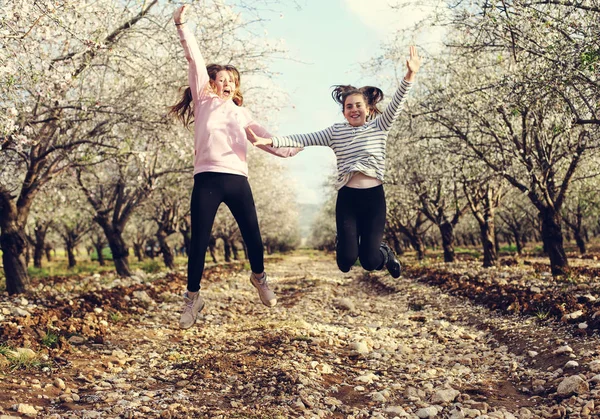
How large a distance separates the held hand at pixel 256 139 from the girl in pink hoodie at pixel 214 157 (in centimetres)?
8

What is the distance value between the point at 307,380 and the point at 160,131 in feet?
30.0

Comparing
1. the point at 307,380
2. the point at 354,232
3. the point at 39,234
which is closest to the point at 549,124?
the point at 354,232

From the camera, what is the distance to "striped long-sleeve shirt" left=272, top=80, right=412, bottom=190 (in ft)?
21.4

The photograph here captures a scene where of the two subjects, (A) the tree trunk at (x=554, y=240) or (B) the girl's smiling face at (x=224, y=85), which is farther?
(A) the tree trunk at (x=554, y=240)

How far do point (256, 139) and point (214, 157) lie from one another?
21.9 inches

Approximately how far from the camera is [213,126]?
19.3 ft

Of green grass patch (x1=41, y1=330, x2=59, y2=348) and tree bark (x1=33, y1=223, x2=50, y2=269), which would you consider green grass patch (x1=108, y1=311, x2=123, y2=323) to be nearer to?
green grass patch (x1=41, y1=330, x2=59, y2=348)

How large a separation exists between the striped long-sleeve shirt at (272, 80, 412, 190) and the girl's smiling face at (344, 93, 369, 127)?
0.31 ft

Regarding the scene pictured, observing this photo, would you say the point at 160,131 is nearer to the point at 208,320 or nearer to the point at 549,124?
the point at 208,320

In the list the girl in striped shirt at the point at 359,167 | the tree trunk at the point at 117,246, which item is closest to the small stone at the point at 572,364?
Answer: the girl in striped shirt at the point at 359,167

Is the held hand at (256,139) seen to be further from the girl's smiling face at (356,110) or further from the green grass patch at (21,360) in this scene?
the green grass patch at (21,360)

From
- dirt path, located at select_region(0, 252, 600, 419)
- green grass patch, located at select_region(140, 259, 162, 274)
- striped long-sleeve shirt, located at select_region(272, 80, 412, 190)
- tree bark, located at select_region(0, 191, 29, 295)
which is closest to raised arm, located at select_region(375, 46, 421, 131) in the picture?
striped long-sleeve shirt, located at select_region(272, 80, 412, 190)

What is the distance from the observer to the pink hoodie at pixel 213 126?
5.79m

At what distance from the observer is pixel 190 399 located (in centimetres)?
Answer: 585
